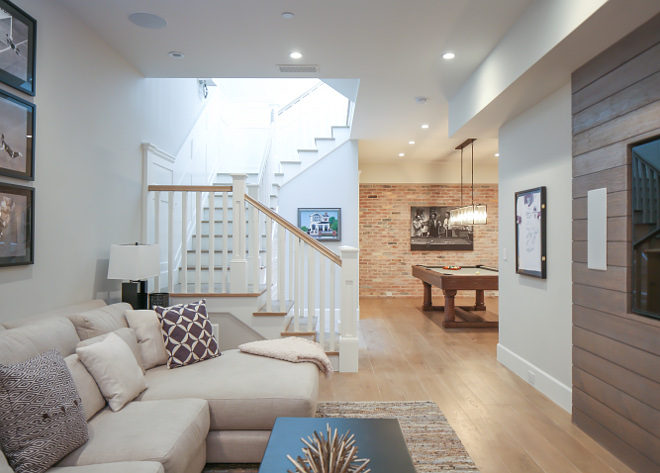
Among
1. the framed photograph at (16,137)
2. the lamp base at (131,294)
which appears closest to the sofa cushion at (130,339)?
the lamp base at (131,294)

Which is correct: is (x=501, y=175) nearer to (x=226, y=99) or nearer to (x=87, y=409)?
(x=87, y=409)

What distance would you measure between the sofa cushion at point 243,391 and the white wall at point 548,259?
1949 millimetres

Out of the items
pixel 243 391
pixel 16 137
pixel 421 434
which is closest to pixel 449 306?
pixel 421 434

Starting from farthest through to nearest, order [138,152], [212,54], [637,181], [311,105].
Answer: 1. [311,105]
2. [138,152]
3. [212,54]
4. [637,181]

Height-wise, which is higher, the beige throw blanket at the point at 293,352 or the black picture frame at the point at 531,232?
the black picture frame at the point at 531,232

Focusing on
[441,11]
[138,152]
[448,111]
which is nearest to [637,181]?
[441,11]

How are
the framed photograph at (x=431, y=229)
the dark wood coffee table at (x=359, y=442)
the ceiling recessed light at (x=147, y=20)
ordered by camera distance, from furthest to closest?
the framed photograph at (x=431, y=229), the ceiling recessed light at (x=147, y=20), the dark wood coffee table at (x=359, y=442)

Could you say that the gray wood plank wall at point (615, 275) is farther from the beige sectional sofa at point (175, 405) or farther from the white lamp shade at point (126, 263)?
the white lamp shade at point (126, 263)

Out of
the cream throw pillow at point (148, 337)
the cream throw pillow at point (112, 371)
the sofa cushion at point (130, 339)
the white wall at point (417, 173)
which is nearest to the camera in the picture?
the cream throw pillow at point (112, 371)

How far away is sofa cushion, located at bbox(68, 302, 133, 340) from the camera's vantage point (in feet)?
7.79

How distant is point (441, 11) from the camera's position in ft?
9.34

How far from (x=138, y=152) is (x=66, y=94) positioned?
109 cm

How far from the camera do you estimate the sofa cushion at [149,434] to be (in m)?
1.68

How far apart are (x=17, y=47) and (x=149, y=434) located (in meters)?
2.21
